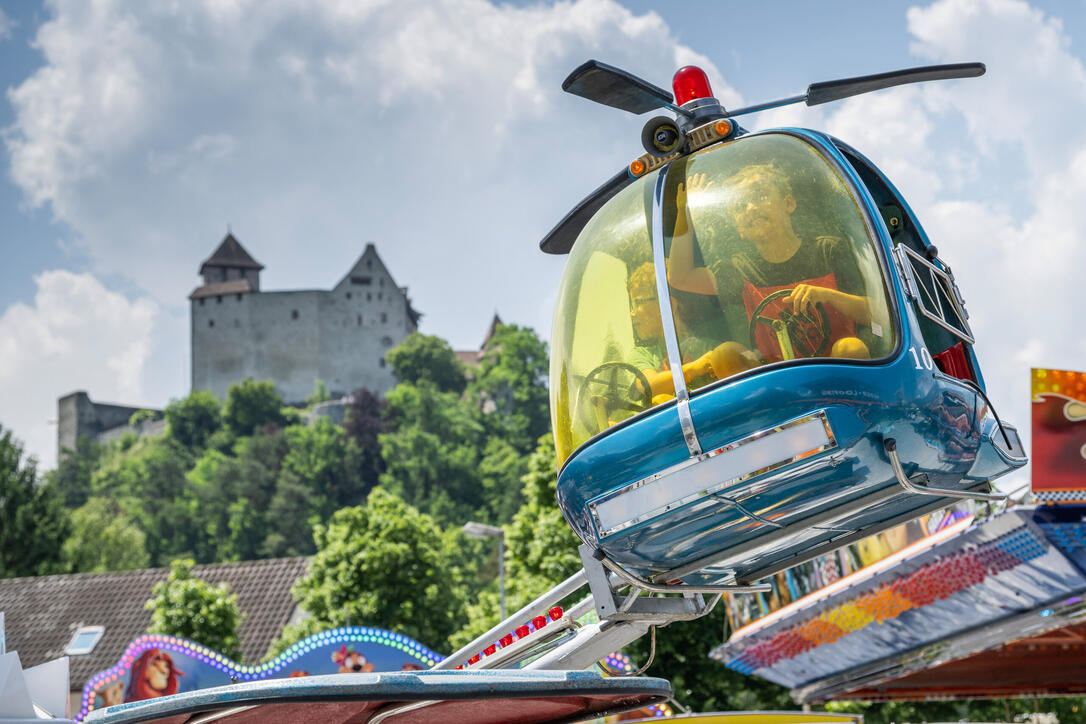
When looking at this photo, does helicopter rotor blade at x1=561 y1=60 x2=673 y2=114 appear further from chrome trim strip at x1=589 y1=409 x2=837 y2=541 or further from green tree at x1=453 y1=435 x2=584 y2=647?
green tree at x1=453 y1=435 x2=584 y2=647

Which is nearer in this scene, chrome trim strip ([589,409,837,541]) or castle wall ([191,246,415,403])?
chrome trim strip ([589,409,837,541])

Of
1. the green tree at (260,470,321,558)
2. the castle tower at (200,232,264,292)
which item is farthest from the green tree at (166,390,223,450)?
the green tree at (260,470,321,558)

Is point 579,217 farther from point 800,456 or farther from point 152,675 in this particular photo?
point 152,675

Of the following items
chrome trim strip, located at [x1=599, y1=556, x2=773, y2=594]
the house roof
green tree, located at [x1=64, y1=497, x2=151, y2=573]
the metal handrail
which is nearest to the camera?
chrome trim strip, located at [x1=599, y1=556, x2=773, y2=594]

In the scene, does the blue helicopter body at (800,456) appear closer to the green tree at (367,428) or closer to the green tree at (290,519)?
the green tree at (290,519)

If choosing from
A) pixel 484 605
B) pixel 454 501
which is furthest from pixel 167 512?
pixel 484 605

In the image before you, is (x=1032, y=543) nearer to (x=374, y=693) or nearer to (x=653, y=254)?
(x=653, y=254)

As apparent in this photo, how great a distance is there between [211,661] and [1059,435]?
11.9 meters

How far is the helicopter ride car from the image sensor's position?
4.45 meters

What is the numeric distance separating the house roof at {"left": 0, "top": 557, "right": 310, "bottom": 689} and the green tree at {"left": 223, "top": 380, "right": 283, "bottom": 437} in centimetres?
7265

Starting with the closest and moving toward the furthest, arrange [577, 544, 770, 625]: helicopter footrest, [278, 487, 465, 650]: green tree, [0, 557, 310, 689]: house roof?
1. [577, 544, 770, 625]: helicopter footrest
2. [278, 487, 465, 650]: green tree
3. [0, 557, 310, 689]: house roof

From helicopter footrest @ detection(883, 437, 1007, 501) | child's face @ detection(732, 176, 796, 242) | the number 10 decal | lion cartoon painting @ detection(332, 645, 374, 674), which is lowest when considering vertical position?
helicopter footrest @ detection(883, 437, 1007, 501)

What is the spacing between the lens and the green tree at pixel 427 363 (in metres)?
114

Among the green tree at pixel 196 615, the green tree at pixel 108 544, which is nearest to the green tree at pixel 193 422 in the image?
the green tree at pixel 108 544
